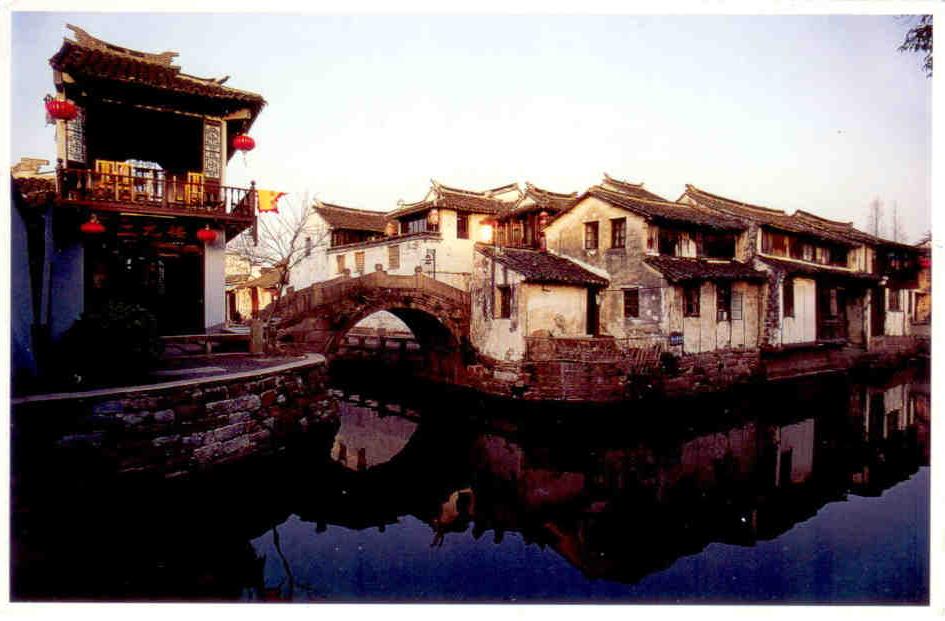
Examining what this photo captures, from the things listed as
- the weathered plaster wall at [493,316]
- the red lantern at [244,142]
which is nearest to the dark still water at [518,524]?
the weathered plaster wall at [493,316]

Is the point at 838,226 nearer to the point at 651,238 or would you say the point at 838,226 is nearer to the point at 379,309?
the point at 651,238

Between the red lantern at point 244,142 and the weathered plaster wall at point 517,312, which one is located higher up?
the red lantern at point 244,142

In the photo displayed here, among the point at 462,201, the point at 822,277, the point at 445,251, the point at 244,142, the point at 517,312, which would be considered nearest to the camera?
the point at 244,142

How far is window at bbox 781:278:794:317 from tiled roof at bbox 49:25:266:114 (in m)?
15.3

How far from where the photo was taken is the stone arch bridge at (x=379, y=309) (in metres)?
10.1

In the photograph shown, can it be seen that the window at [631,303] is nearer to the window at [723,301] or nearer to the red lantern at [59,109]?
the window at [723,301]

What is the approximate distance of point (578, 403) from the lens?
11.8 meters

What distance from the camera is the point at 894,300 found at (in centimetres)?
1800

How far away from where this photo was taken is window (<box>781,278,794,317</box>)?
15.0 m

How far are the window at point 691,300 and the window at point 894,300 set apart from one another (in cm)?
973

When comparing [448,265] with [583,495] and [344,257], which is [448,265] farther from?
[583,495]

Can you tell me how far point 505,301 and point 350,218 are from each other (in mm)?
13542

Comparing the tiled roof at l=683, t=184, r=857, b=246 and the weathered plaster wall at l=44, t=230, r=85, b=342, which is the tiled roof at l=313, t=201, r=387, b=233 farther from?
the weathered plaster wall at l=44, t=230, r=85, b=342

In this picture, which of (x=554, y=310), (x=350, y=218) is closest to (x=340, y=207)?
(x=350, y=218)
